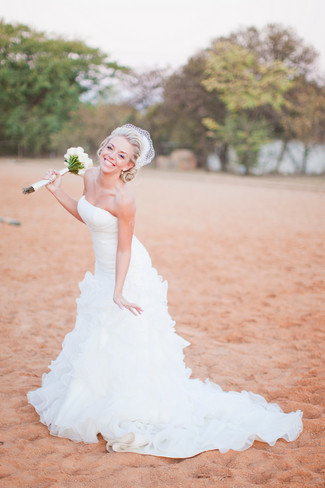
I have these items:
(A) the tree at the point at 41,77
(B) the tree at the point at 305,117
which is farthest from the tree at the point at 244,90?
(A) the tree at the point at 41,77

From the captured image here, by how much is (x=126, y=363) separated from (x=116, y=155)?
1297 mm

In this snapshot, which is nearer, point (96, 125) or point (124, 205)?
point (124, 205)

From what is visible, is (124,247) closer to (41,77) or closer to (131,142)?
(131,142)

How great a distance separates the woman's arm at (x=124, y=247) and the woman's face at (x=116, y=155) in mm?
220

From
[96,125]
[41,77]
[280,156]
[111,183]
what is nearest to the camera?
[111,183]

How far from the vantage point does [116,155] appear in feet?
8.52

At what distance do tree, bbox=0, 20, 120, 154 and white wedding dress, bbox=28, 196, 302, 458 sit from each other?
13.4m

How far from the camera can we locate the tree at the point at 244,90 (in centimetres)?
2453

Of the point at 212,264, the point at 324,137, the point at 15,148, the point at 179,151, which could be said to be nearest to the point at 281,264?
the point at 212,264

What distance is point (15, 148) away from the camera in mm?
35625

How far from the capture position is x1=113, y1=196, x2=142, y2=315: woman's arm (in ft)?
8.23

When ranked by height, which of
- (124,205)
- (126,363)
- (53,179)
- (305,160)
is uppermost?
(305,160)

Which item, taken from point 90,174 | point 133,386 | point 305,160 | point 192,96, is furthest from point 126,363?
point 192,96

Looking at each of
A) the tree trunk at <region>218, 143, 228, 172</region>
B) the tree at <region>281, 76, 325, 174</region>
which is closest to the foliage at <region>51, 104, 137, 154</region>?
the tree trunk at <region>218, 143, 228, 172</region>
